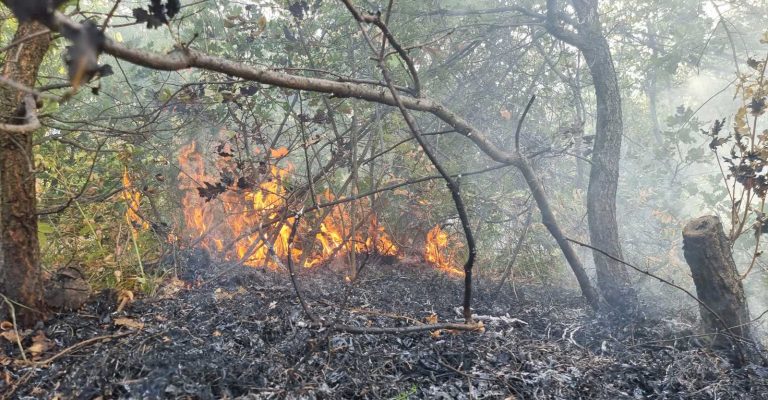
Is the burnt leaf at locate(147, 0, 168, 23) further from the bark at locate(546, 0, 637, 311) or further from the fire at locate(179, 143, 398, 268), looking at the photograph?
the bark at locate(546, 0, 637, 311)

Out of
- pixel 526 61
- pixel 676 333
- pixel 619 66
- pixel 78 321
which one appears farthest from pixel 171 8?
pixel 619 66

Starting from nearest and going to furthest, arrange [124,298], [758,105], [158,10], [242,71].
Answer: [158,10], [242,71], [124,298], [758,105]

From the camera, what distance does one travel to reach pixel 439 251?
5121 mm

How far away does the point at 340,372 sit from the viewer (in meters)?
2.25

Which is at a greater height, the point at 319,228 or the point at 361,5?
the point at 361,5

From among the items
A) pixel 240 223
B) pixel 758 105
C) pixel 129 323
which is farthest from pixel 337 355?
pixel 758 105

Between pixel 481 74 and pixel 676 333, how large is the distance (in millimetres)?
3771

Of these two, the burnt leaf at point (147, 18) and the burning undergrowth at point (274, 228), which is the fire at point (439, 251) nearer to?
the burning undergrowth at point (274, 228)

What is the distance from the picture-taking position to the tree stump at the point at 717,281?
3.14 meters

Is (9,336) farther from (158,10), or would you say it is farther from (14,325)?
(158,10)

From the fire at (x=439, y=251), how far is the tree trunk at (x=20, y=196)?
3561mm

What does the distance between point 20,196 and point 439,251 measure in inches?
149

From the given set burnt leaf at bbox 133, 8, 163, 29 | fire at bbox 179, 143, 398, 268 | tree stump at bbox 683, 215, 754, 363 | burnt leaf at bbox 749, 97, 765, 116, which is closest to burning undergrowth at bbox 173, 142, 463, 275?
fire at bbox 179, 143, 398, 268

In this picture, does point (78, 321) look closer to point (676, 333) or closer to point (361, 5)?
point (676, 333)
